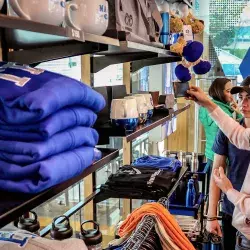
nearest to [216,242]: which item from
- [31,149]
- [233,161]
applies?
[233,161]

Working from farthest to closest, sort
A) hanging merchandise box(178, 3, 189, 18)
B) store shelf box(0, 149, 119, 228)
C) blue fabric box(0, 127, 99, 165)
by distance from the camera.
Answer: hanging merchandise box(178, 3, 189, 18) < blue fabric box(0, 127, 99, 165) < store shelf box(0, 149, 119, 228)

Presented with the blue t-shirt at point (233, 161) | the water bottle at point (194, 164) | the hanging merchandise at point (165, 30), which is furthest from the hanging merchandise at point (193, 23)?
the water bottle at point (194, 164)

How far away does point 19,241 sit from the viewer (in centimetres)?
91

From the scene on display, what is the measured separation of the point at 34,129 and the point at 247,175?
1723 mm

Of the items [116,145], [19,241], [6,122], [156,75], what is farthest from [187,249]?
[156,75]

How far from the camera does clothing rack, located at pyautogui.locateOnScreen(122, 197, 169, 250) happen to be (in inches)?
51.8

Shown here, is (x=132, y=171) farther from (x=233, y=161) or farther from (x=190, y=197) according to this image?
(x=190, y=197)

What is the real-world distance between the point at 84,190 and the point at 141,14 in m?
1.26

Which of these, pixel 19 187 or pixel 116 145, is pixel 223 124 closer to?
pixel 116 145

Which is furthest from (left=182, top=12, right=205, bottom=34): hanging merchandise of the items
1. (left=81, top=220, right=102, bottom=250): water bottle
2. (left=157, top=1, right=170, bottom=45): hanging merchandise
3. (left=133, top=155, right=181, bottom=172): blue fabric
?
(left=81, top=220, right=102, bottom=250): water bottle

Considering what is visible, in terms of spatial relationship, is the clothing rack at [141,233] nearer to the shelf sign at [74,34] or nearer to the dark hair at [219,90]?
the shelf sign at [74,34]

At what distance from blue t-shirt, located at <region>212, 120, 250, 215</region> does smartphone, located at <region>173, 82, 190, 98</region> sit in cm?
49

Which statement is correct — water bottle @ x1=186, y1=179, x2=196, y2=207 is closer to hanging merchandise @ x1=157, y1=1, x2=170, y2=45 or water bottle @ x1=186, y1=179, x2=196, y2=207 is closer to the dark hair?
the dark hair

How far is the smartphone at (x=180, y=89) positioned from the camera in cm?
233
